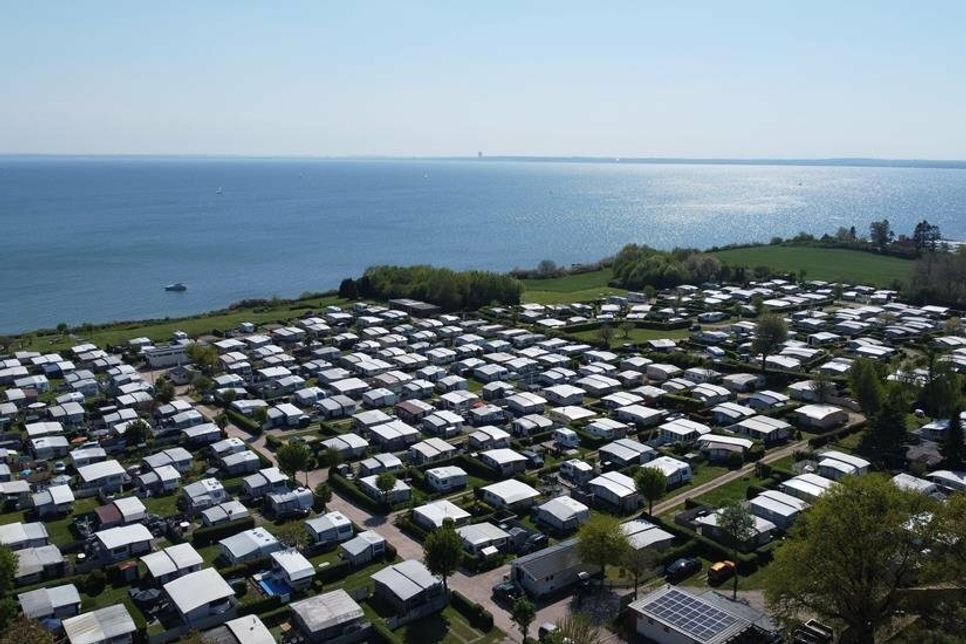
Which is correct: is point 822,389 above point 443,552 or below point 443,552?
below

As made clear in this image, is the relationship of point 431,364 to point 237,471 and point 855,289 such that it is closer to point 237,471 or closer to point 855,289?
point 237,471

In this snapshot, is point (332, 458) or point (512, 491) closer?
point (512, 491)

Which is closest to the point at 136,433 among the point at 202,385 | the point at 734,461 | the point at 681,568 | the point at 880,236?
the point at 202,385

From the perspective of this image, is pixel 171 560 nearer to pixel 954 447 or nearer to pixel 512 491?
pixel 512 491

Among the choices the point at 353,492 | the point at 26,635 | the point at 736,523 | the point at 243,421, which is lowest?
the point at 243,421

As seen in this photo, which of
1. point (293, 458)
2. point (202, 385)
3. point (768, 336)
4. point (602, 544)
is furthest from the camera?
point (768, 336)

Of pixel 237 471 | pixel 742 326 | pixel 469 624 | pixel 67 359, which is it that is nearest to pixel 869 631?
pixel 469 624

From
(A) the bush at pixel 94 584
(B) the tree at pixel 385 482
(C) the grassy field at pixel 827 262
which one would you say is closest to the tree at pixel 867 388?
(B) the tree at pixel 385 482

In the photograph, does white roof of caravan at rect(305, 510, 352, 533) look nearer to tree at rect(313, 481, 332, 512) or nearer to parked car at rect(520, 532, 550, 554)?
tree at rect(313, 481, 332, 512)
